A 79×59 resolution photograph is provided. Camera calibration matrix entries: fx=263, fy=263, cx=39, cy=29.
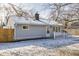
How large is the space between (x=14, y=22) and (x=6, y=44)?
1.52ft

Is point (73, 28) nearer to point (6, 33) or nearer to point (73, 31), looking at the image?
point (73, 31)

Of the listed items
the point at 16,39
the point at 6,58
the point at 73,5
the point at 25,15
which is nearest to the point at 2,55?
the point at 6,58

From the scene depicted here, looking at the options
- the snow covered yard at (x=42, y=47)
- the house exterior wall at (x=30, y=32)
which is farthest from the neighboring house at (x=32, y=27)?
the snow covered yard at (x=42, y=47)

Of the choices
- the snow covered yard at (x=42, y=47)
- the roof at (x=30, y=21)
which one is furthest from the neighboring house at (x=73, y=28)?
the roof at (x=30, y=21)

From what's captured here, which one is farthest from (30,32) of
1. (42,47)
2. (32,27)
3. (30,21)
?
(42,47)

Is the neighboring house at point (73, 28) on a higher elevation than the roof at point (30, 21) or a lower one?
lower

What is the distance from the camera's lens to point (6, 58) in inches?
202

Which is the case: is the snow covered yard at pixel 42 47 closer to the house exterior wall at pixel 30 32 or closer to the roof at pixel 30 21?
the house exterior wall at pixel 30 32

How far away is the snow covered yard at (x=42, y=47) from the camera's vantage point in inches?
202

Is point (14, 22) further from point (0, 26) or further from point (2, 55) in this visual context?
point (2, 55)

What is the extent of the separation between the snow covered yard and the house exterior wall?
11 centimetres

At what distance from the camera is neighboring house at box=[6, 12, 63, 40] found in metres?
5.21

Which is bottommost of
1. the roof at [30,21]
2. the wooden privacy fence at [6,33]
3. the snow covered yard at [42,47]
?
the snow covered yard at [42,47]

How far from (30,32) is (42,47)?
38 centimetres
